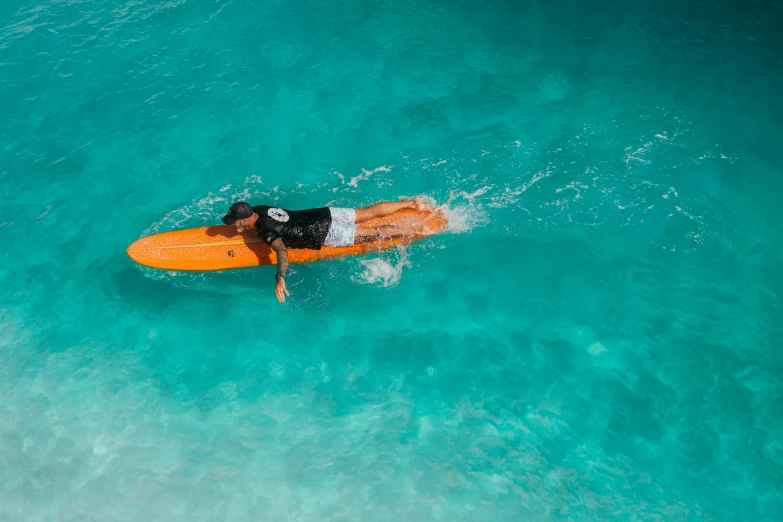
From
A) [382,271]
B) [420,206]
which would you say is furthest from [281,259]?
[420,206]

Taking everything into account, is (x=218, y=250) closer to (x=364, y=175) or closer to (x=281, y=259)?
(x=281, y=259)

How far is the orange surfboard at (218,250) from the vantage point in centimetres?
830

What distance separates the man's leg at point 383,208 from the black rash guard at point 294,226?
0.55 m

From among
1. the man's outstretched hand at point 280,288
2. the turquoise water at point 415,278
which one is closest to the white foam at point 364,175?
the turquoise water at point 415,278

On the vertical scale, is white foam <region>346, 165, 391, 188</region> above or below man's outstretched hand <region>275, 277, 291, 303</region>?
above

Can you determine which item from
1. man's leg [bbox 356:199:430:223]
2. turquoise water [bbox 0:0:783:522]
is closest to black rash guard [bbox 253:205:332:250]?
man's leg [bbox 356:199:430:223]

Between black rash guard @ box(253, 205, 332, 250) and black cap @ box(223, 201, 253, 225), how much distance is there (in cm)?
26

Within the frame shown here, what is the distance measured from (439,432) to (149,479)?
359 centimetres

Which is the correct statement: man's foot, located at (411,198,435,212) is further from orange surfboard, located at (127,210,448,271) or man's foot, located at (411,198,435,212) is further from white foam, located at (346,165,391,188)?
white foam, located at (346,165,391,188)

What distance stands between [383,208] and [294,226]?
1.41m

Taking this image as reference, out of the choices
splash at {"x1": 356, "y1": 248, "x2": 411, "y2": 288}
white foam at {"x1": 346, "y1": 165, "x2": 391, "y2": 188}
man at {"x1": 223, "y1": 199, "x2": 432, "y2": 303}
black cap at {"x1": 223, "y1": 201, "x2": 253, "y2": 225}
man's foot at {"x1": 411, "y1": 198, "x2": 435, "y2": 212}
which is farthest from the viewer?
white foam at {"x1": 346, "y1": 165, "x2": 391, "y2": 188}

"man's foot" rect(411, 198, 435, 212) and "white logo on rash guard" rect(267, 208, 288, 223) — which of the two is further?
"man's foot" rect(411, 198, 435, 212)

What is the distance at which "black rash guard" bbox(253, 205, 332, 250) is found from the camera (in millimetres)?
7742

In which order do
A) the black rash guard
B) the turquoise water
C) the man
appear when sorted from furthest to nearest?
the black rash guard, the man, the turquoise water
